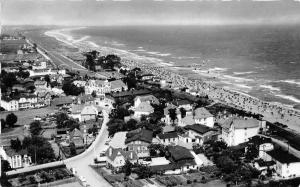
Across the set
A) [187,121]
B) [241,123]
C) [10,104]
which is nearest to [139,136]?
[187,121]

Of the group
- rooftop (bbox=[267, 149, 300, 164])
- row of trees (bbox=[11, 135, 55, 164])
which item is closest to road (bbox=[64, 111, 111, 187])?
row of trees (bbox=[11, 135, 55, 164])

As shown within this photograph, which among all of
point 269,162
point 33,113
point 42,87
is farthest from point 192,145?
point 42,87

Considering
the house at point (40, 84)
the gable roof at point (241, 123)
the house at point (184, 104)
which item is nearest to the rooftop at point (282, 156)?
the gable roof at point (241, 123)

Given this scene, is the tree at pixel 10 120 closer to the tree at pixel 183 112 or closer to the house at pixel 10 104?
the house at pixel 10 104

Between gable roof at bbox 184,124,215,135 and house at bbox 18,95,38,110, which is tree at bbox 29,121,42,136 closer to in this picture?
house at bbox 18,95,38,110

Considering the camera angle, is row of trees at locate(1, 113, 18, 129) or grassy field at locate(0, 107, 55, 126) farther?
grassy field at locate(0, 107, 55, 126)

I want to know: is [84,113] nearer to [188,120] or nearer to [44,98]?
[44,98]
